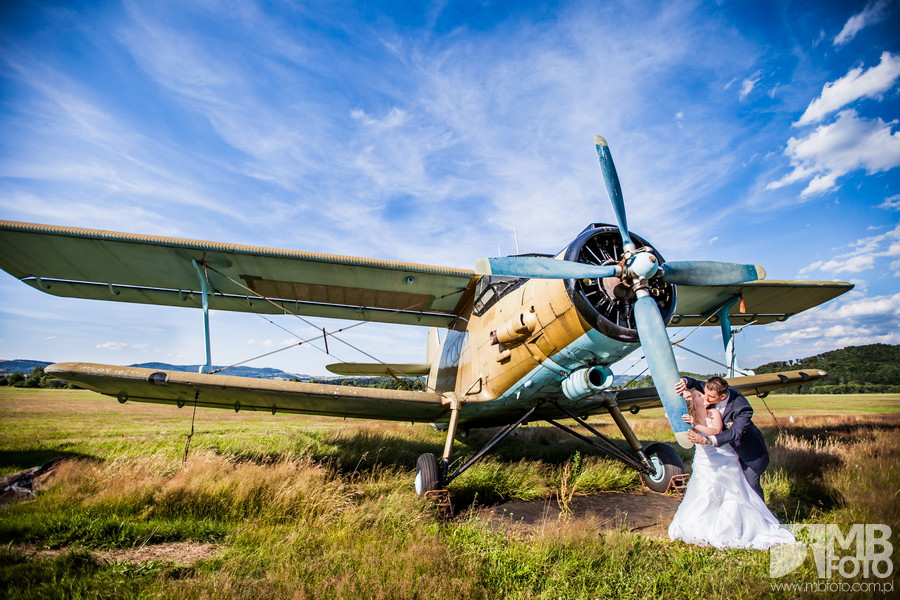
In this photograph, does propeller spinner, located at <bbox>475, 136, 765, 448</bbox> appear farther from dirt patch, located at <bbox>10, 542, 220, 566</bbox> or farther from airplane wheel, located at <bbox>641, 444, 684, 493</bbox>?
dirt patch, located at <bbox>10, 542, 220, 566</bbox>

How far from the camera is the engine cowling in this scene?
396cm

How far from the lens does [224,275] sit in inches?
226

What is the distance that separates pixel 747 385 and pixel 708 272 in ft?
12.4

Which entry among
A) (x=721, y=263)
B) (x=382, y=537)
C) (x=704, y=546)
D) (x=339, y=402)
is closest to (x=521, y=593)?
(x=382, y=537)

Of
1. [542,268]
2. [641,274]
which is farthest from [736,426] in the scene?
[542,268]

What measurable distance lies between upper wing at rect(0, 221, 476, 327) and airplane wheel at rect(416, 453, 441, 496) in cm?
301

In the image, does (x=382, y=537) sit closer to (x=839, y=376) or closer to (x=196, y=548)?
(x=196, y=548)

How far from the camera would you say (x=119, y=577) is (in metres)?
2.55

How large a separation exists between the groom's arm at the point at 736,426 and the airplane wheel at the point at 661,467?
2.58 metres

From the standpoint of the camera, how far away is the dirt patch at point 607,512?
4031mm

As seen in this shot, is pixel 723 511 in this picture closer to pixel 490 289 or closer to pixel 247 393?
pixel 490 289

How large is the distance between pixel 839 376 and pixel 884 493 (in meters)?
52.5

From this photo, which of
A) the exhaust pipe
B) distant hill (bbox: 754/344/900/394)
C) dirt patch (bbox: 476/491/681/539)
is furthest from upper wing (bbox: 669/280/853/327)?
distant hill (bbox: 754/344/900/394)

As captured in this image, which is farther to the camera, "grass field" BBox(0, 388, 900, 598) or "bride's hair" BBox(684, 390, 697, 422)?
"bride's hair" BBox(684, 390, 697, 422)
